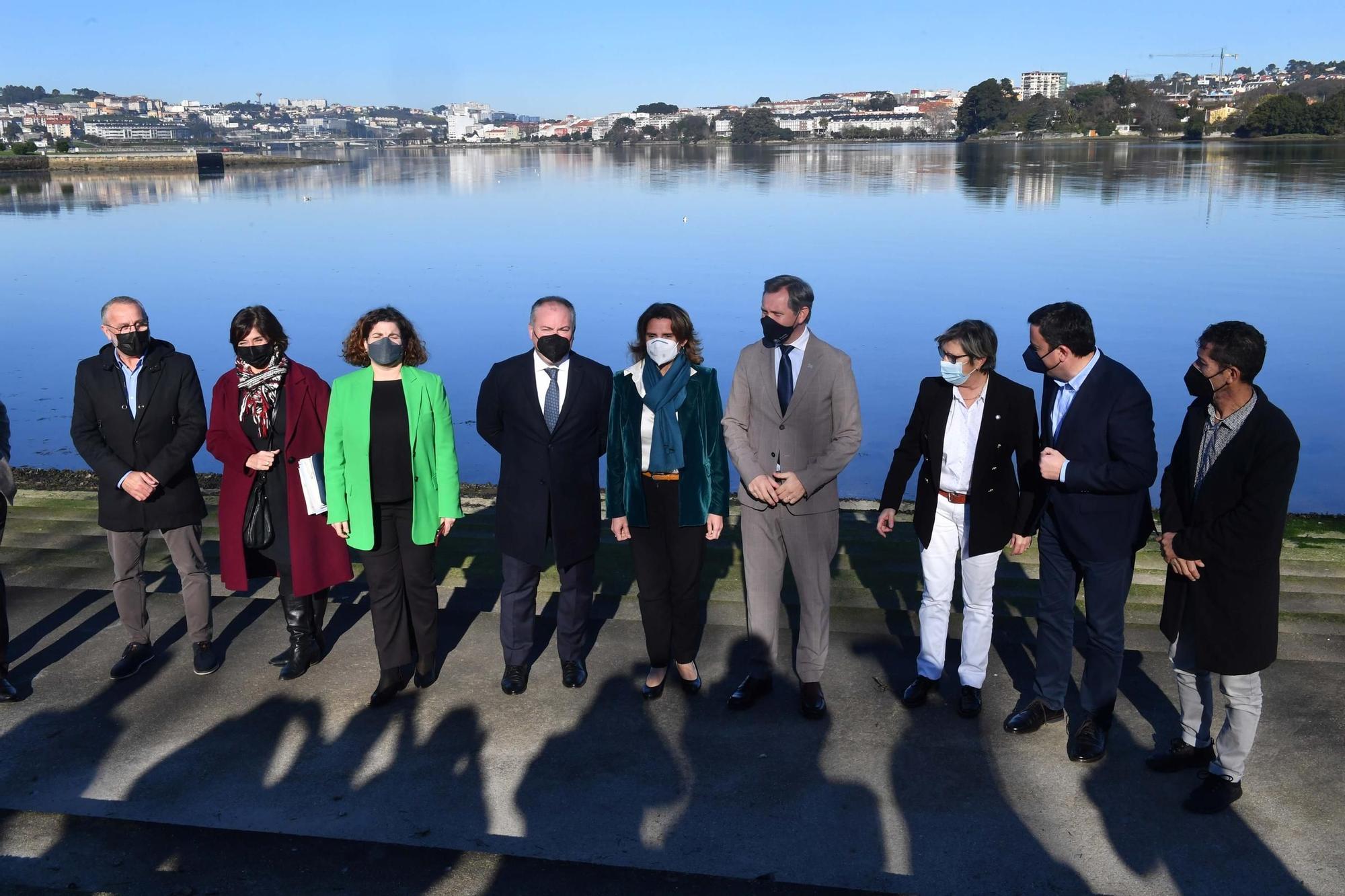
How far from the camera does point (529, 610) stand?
484cm

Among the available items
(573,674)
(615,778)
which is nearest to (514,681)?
(573,674)

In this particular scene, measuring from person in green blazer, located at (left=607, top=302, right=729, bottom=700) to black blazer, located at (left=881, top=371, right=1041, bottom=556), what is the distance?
871mm

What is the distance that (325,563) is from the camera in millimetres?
5020

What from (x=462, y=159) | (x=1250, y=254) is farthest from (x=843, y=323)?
(x=462, y=159)

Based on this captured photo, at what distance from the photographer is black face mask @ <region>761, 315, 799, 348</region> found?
14.5 ft

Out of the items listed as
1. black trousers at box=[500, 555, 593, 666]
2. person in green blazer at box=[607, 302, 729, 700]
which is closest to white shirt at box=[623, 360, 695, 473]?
person in green blazer at box=[607, 302, 729, 700]

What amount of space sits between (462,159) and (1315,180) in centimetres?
9535

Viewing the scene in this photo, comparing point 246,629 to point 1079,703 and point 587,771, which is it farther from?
point 1079,703

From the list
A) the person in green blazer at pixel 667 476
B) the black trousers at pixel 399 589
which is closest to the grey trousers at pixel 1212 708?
the person in green blazer at pixel 667 476

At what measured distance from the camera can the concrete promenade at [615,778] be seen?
3.44 metres

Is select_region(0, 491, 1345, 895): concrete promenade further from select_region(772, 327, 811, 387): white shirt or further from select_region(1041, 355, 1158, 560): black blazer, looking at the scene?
select_region(772, 327, 811, 387): white shirt

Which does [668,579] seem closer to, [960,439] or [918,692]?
[918,692]

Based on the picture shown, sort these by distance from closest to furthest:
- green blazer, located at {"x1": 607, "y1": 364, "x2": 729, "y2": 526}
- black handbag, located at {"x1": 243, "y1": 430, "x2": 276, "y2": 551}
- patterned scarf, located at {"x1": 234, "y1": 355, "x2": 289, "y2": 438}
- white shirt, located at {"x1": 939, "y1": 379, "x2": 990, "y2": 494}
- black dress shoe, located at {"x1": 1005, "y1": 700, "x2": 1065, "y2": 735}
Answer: black dress shoe, located at {"x1": 1005, "y1": 700, "x2": 1065, "y2": 735} < white shirt, located at {"x1": 939, "y1": 379, "x2": 990, "y2": 494} < green blazer, located at {"x1": 607, "y1": 364, "x2": 729, "y2": 526} < patterned scarf, located at {"x1": 234, "y1": 355, "x2": 289, "y2": 438} < black handbag, located at {"x1": 243, "y1": 430, "x2": 276, "y2": 551}

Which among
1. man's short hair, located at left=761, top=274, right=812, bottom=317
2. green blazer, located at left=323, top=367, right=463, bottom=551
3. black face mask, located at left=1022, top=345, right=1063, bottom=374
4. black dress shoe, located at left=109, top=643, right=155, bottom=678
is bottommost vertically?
black dress shoe, located at left=109, top=643, right=155, bottom=678
